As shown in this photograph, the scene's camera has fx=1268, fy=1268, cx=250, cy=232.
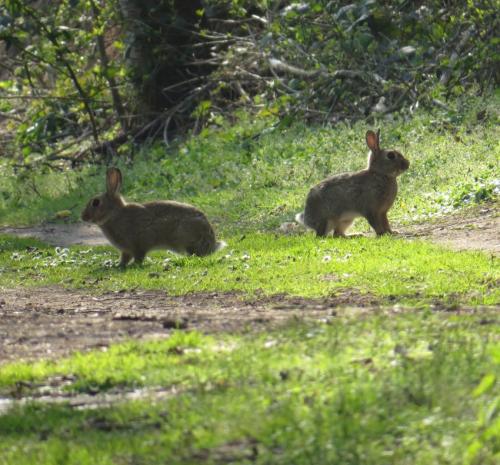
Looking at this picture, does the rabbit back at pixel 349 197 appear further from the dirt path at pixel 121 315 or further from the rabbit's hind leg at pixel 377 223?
the dirt path at pixel 121 315

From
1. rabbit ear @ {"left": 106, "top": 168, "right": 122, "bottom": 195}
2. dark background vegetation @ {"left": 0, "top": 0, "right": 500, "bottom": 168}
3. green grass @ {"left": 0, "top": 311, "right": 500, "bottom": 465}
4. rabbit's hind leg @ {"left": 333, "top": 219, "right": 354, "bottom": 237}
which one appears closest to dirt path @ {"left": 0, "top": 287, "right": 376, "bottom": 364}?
green grass @ {"left": 0, "top": 311, "right": 500, "bottom": 465}

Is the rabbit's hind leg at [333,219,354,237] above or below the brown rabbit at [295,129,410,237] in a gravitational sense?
below

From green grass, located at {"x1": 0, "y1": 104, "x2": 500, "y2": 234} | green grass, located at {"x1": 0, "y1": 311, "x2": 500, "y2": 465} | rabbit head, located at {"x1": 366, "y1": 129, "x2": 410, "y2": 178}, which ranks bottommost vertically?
green grass, located at {"x1": 0, "y1": 104, "x2": 500, "y2": 234}

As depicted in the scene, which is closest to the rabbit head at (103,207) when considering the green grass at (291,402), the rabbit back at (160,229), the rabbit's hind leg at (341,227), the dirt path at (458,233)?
the rabbit back at (160,229)

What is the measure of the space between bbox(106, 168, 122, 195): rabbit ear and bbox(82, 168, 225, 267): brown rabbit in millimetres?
210

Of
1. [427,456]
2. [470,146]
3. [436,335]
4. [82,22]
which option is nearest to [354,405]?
[427,456]

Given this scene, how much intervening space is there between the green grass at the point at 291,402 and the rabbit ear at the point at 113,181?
6.91 m

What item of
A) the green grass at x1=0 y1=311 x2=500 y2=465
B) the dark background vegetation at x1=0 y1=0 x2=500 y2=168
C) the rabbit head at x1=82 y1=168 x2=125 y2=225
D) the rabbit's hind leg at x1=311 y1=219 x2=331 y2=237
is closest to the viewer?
the green grass at x1=0 y1=311 x2=500 y2=465

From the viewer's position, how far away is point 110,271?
13.4 metres

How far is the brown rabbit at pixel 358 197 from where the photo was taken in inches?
557

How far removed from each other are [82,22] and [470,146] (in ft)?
38.7

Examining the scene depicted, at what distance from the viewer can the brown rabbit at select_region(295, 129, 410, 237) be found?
46.4 ft

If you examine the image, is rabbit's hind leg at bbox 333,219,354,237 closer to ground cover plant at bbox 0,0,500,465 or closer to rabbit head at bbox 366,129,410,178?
ground cover plant at bbox 0,0,500,465

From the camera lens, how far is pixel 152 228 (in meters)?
13.5
